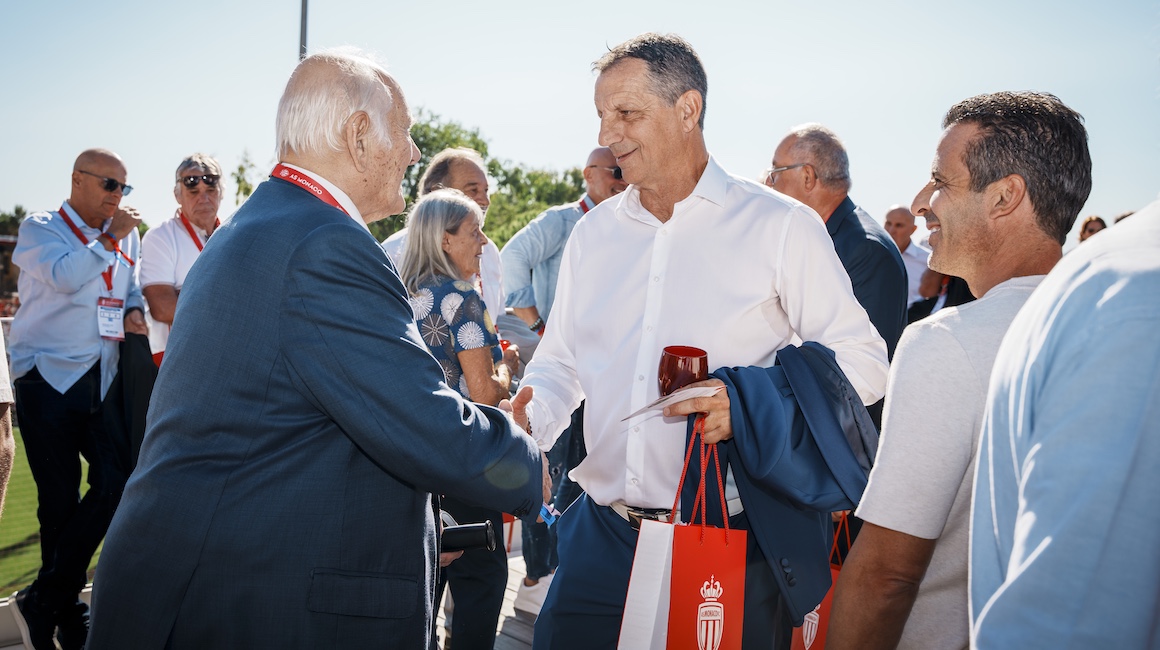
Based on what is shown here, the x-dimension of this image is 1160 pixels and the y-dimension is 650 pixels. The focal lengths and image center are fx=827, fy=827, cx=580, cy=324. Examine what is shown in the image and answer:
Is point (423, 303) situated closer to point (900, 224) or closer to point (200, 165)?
point (200, 165)

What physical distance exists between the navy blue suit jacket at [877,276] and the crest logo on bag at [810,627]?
5.48 ft

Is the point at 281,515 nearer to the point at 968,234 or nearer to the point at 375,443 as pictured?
the point at 375,443

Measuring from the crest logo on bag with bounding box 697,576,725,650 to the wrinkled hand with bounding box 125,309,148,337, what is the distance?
13.4 ft

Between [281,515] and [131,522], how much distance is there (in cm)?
30

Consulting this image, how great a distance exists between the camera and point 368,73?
79.8 inches

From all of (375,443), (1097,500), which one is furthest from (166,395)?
(1097,500)

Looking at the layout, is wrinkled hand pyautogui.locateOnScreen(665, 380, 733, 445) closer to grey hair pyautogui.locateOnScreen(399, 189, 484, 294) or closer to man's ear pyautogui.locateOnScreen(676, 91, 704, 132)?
man's ear pyautogui.locateOnScreen(676, 91, 704, 132)

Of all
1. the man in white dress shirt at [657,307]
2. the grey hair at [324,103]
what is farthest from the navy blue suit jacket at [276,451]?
the man in white dress shirt at [657,307]

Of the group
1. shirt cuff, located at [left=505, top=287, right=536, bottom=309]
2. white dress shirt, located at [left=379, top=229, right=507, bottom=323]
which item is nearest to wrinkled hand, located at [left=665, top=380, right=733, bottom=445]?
white dress shirt, located at [left=379, top=229, right=507, bottom=323]

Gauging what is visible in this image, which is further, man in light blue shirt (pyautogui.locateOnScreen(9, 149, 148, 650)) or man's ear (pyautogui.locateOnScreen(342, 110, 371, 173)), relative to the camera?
man in light blue shirt (pyautogui.locateOnScreen(9, 149, 148, 650))

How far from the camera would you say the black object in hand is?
2.21 m

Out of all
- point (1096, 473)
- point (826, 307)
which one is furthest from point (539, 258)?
point (1096, 473)

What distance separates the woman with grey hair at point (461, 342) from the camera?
11.3 ft

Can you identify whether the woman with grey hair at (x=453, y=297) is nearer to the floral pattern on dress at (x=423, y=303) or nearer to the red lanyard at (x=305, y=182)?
the floral pattern on dress at (x=423, y=303)
